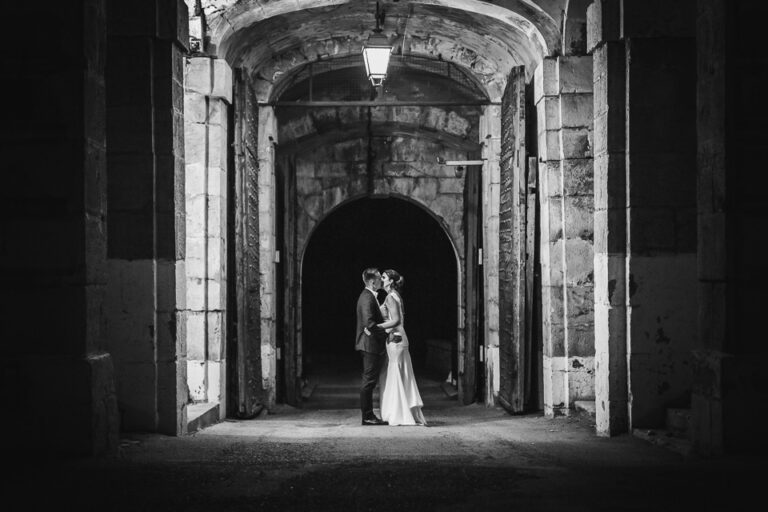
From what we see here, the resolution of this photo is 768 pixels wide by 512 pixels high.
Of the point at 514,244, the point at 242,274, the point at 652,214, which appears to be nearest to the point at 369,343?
the point at 242,274

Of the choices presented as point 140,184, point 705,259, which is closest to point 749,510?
point 705,259

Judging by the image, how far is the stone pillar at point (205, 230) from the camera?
8438mm

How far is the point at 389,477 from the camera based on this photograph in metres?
4.61

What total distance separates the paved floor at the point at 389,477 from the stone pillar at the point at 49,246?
A: 24 cm

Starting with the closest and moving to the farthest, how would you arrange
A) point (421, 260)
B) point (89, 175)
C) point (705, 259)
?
1. point (89, 175)
2. point (705, 259)
3. point (421, 260)

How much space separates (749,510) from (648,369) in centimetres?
287

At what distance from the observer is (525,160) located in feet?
30.1

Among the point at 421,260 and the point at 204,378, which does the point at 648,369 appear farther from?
the point at 421,260

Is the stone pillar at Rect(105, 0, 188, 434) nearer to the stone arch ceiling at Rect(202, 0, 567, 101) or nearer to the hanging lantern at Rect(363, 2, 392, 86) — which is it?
the stone arch ceiling at Rect(202, 0, 567, 101)

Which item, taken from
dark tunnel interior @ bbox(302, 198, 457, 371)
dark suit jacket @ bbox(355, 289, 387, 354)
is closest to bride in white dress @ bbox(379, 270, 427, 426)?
dark suit jacket @ bbox(355, 289, 387, 354)

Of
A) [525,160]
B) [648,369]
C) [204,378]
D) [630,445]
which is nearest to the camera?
[630,445]

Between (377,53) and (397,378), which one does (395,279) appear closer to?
(397,378)

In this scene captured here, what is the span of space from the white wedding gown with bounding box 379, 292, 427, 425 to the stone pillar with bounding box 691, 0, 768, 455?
169 inches

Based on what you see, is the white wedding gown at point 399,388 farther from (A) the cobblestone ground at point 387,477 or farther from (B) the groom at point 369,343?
(A) the cobblestone ground at point 387,477
